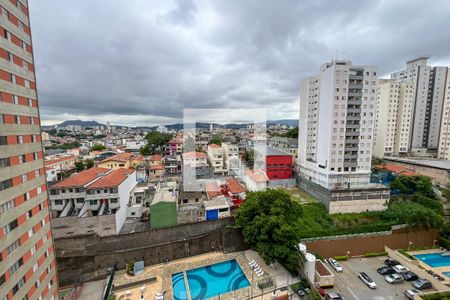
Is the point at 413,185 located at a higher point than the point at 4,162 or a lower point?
lower

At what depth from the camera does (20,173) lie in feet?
33.6

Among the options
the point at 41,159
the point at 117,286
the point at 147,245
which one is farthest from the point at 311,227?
the point at 41,159

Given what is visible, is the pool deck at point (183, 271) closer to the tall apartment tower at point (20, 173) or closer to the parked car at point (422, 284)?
the tall apartment tower at point (20, 173)

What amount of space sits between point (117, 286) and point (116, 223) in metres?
4.84

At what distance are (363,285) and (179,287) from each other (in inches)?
535

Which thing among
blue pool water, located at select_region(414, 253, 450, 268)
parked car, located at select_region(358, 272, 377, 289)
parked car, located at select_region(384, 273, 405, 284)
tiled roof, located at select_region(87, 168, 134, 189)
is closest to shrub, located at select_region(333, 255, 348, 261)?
parked car, located at select_region(358, 272, 377, 289)

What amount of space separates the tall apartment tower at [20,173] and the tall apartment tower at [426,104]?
59.0 meters

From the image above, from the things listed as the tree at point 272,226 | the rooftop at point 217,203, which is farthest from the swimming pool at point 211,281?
the rooftop at point 217,203

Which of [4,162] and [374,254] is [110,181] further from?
[374,254]

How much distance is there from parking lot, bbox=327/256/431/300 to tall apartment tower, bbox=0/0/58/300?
18.3 meters

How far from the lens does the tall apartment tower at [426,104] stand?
42844mm

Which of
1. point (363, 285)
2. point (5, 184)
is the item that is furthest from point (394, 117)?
point (5, 184)

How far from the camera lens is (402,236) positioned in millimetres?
20234

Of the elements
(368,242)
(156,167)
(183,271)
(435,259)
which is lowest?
(435,259)
